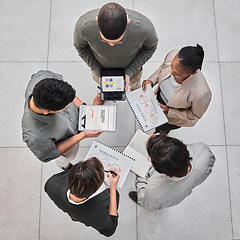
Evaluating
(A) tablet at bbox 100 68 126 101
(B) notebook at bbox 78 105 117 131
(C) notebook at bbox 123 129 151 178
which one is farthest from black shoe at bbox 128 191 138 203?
(A) tablet at bbox 100 68 126 101

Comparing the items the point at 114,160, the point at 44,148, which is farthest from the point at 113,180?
the point at 44,148

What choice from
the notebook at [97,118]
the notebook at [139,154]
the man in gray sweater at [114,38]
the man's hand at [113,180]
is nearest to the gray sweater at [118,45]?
the man in gray sweater at [114,38]

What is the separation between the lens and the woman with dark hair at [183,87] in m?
1.84

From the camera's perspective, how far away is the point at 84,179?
1530 millimetres

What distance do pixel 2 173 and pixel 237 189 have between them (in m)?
2.65

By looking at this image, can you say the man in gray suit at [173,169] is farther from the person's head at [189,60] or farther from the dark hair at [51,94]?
the dark hair at [51,94]

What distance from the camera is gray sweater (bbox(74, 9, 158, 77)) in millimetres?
1852

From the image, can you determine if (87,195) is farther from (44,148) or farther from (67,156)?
(67,156)

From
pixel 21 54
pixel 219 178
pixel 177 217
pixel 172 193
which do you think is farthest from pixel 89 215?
pixel 21 54

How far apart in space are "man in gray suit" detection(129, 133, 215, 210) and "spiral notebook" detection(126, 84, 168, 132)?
50cm

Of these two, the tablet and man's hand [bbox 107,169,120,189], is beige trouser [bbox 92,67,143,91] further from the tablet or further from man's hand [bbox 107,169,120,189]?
man's hand [bbox 107,169,120,189]

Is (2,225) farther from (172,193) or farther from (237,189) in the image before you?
(237,189)

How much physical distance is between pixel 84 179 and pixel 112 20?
3.31 feet

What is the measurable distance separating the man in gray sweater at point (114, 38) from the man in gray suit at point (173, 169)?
732 millimetres
